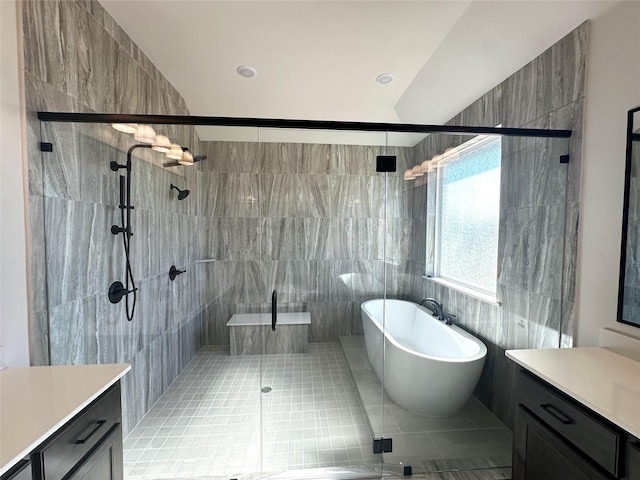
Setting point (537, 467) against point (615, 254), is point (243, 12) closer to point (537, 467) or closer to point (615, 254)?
point (615, 254)

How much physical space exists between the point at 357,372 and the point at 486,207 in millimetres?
1744

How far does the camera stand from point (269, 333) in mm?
2352

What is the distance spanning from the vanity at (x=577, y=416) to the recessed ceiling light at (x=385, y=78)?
2334 millimetres

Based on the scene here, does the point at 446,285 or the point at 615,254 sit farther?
the point at 446,285

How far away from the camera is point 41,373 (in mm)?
1148

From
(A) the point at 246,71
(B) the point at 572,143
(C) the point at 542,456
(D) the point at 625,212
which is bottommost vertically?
(C) the point at 542,456

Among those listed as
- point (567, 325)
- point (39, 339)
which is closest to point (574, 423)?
point (567, 325)

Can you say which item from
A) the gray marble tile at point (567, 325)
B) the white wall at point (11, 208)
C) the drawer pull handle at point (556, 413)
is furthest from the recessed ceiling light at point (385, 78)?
the drawer pull handle at point (556, 413)

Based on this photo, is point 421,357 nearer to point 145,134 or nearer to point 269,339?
point 269,339

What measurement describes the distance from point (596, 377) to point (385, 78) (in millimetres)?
2504

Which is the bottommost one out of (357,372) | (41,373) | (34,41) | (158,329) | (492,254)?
(357,372)

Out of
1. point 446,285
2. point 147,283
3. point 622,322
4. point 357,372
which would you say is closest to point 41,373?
point 147,283

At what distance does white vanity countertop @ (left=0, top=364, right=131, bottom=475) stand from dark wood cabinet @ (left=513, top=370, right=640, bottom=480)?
191 cm

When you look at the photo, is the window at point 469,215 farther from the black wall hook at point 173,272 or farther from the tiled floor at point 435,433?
the black wall hook at point 173,272
